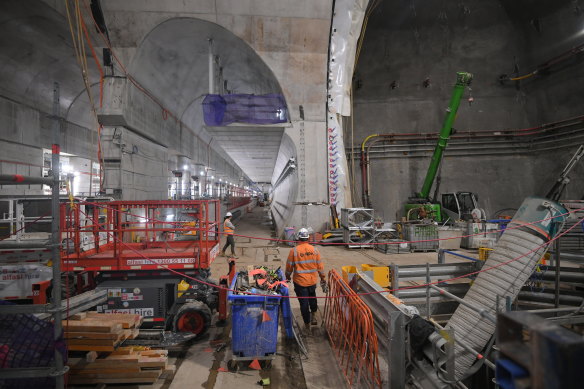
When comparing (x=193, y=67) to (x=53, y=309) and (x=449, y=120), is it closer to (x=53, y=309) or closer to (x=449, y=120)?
(x=53, y=309)

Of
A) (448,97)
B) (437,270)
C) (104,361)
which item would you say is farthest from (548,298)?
(448,97)

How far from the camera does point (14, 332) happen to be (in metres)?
2.80

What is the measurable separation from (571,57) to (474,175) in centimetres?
742

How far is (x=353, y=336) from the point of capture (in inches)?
150

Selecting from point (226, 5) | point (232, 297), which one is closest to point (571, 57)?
point (226, 5)

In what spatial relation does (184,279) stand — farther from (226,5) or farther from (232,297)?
(226,5)

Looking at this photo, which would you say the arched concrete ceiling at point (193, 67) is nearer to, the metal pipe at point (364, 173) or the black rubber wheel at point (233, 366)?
the metal pipe at point (364, 173)

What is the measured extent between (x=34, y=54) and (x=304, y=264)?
12.8 metres

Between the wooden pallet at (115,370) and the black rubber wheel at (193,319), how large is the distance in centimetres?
95

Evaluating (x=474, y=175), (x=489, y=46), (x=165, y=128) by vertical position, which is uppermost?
(x=489, y=46)

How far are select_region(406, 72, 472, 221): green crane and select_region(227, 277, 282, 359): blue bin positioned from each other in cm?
1063

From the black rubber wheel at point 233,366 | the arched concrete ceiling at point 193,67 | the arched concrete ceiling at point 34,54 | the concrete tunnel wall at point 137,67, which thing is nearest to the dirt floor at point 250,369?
the black rubber wheel at point 233,366

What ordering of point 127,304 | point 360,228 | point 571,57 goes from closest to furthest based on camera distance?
point 127,304 → point 360,228 → point 571,57

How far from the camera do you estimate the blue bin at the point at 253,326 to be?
3.81m
